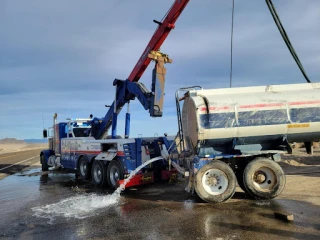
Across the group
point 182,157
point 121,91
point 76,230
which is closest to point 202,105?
point 182,157

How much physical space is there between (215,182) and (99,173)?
17.2 feet

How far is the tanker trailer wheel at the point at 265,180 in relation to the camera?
8.55 metres

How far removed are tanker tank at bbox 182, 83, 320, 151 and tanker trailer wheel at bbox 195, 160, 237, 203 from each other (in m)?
0.68

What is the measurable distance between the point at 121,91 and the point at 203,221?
8.44m

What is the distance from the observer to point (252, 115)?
8.30 m

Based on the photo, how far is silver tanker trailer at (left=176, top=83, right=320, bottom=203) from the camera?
827 centimetres

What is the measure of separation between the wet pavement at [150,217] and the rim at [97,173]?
149cm

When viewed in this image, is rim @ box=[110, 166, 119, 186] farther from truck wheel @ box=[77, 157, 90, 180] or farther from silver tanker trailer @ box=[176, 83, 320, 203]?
silver tanker trailer @ box=[176, 83, 320, 203]

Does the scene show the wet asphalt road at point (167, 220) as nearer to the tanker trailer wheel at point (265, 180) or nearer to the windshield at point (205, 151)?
the tanker trailer wheel at point (265, 180)

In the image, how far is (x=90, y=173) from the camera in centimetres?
1318

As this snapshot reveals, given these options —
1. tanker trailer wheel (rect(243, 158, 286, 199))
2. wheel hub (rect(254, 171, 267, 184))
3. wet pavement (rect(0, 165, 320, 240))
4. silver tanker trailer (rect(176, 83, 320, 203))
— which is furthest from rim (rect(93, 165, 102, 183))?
wheel hub (rect(254, 171, 267, 184))

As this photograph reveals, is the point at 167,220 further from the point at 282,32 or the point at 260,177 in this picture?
the point at 282,32

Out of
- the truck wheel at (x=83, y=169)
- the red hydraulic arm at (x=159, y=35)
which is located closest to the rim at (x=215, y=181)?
the red hydraulic arm at (x=159, y=35)

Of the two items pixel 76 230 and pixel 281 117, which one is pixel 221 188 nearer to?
pixel 281 117
